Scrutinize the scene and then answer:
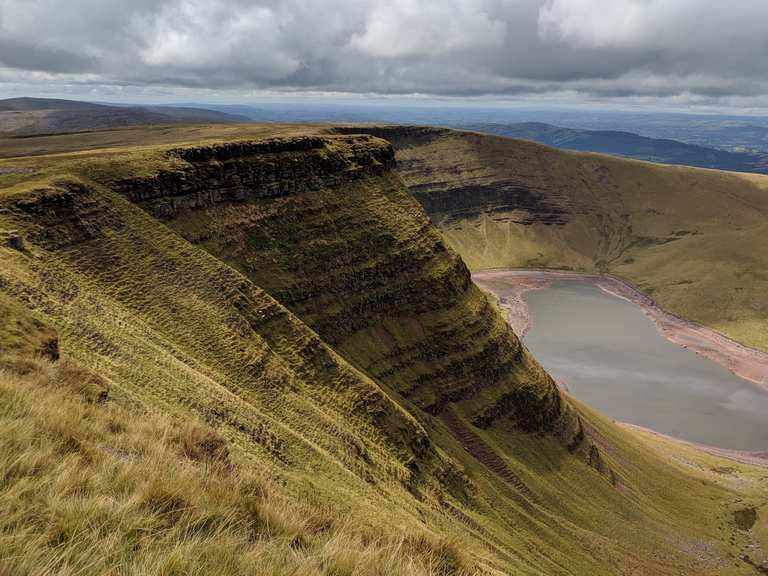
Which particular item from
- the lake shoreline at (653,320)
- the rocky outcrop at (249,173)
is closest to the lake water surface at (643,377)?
the lake shoreline at (653,320)

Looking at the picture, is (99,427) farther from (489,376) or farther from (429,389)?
(489,376)

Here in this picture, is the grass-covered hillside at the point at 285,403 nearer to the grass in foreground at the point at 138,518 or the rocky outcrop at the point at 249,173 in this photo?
the grass in foreground at the point at 138,518

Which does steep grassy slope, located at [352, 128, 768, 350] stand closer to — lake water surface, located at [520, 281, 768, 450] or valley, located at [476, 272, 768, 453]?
valley, located at [476, 272, 768, 453]

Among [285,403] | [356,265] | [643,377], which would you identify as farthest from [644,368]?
[285,403]

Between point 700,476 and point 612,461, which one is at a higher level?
point 612,461

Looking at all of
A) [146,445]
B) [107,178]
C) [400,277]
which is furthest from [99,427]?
[400,277]
